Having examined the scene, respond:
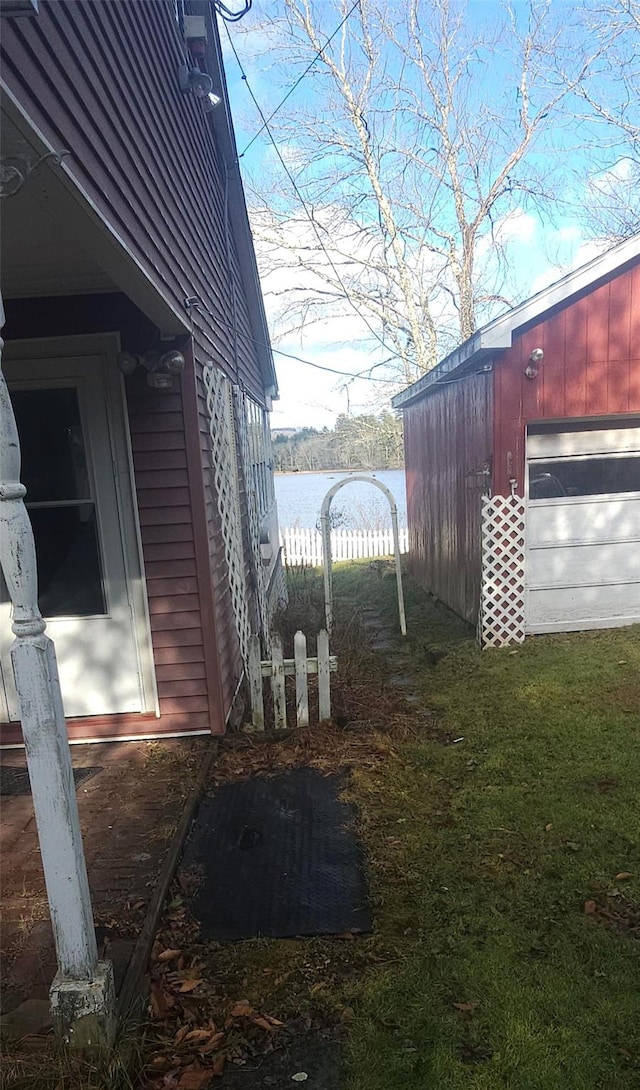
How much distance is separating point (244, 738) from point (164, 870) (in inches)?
56.2

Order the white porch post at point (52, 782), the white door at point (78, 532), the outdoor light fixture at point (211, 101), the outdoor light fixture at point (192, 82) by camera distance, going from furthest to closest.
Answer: the outdoor light fixture at point (211, 101), the outdoor light fixture at point (192, 82), the white door at point (78, 532), the white porch post at point (52, 782)

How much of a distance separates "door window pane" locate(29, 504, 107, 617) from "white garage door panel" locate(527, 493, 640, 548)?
4.45 metres

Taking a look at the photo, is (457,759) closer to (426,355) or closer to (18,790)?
(18,790)

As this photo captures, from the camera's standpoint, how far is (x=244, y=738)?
13.9 ft

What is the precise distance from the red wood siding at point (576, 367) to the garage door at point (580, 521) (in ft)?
1.06

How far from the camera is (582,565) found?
22.0ft

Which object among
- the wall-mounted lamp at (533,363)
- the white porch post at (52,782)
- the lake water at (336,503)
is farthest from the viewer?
the lake water at (336,503)

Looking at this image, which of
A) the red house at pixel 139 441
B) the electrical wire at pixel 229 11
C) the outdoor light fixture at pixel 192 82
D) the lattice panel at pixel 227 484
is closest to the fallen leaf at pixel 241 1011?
the red house at pixel 139 441

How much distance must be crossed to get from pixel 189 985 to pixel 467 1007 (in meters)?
0.98

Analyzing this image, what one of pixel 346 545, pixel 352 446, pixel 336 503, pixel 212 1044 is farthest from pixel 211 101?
pixel 336 503

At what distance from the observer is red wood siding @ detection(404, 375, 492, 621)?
22.7 ft

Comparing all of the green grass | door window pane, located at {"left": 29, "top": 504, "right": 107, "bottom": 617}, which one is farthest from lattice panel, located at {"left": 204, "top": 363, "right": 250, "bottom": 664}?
the green grass

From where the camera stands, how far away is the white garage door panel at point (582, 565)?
6.65 m

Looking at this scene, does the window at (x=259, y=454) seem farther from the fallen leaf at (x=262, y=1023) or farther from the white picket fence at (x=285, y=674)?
the fallen leaf at (x=262, y=1023)
